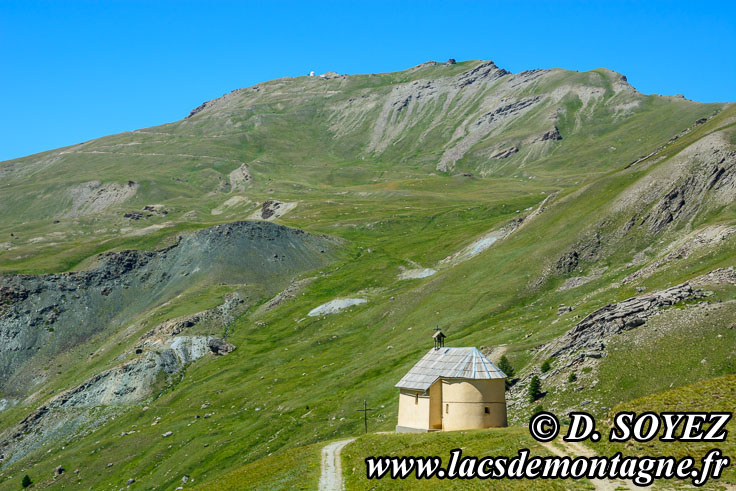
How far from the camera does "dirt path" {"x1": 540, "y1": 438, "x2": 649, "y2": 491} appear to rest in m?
35.4

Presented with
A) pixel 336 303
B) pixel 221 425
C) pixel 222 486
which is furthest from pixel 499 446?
pixel 336 303

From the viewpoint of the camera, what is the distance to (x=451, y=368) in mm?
63969

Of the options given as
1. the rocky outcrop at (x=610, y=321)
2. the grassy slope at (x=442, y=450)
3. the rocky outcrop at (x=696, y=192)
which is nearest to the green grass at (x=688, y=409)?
the grassy slope at (x=442, y=450)

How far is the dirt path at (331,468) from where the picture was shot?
1956 inches

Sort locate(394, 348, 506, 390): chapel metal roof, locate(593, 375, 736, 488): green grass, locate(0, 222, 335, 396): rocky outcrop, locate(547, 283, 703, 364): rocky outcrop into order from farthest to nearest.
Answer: locate(0, 222, 335, 396): rocky outcrop
locate(547, 283, 703, 364): rocky outcrop
locate(394, 348, 506, 390): chapel metal roof
locate(593, 375, 736, 488): green grass

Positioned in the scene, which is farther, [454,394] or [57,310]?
[57,310]

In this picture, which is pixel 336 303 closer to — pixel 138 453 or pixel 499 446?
pixel 138 453

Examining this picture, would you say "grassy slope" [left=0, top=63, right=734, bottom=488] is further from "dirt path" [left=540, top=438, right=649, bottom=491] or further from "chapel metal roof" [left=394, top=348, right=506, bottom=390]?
"dirt path" [left=540, top=438, right=649, bottom=491]

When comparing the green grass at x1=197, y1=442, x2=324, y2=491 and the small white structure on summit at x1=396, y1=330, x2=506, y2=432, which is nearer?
the green grass at x1=197, y1=442, x2=324, y2=491

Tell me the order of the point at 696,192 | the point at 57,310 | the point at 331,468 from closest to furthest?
1. the point at 331,468
2. the point at 696,192
3. the point at 57,310

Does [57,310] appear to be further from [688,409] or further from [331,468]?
[688,409]

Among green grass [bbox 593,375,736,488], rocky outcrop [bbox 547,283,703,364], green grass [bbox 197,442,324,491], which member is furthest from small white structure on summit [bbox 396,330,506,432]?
rocky outcrop [bbox 547,283,703,364]

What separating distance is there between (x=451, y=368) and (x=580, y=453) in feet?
79.5

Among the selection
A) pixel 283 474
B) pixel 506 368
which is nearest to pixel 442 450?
pixel 283 474
